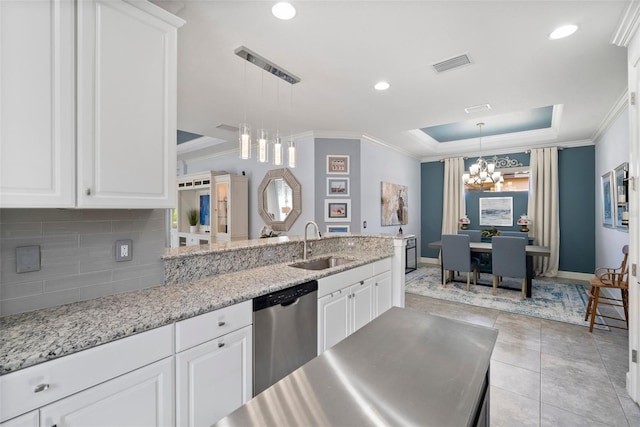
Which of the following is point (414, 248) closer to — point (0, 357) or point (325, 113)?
point (325, 113)

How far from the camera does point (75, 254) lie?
148cm

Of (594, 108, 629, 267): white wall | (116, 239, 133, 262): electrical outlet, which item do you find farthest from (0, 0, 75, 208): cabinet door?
(594, 108, 629, 267): white wall

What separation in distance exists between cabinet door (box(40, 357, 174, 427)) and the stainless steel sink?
56.8 inches

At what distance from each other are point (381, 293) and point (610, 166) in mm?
3981

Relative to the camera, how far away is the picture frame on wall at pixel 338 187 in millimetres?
4855

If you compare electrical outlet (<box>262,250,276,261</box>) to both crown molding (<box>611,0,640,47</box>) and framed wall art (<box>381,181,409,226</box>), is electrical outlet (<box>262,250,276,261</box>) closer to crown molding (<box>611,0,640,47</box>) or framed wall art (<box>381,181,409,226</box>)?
crown molding (<box>611,0,640,47</box>)

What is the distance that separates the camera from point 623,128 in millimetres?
3512

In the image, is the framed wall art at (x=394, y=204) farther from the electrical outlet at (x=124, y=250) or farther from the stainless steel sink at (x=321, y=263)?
the electrical outlet at (x=124, y=250)

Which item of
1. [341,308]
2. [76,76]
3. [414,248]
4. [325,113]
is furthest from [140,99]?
[414,248]

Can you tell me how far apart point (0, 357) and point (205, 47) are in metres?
2.32

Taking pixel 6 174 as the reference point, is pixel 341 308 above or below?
below

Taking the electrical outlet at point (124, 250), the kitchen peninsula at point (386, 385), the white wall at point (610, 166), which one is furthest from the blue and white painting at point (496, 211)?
the electrical outlet at point (124, 250)

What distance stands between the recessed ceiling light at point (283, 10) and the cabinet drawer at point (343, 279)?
6.18 ft

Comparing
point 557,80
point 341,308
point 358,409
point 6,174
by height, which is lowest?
point 341,308
